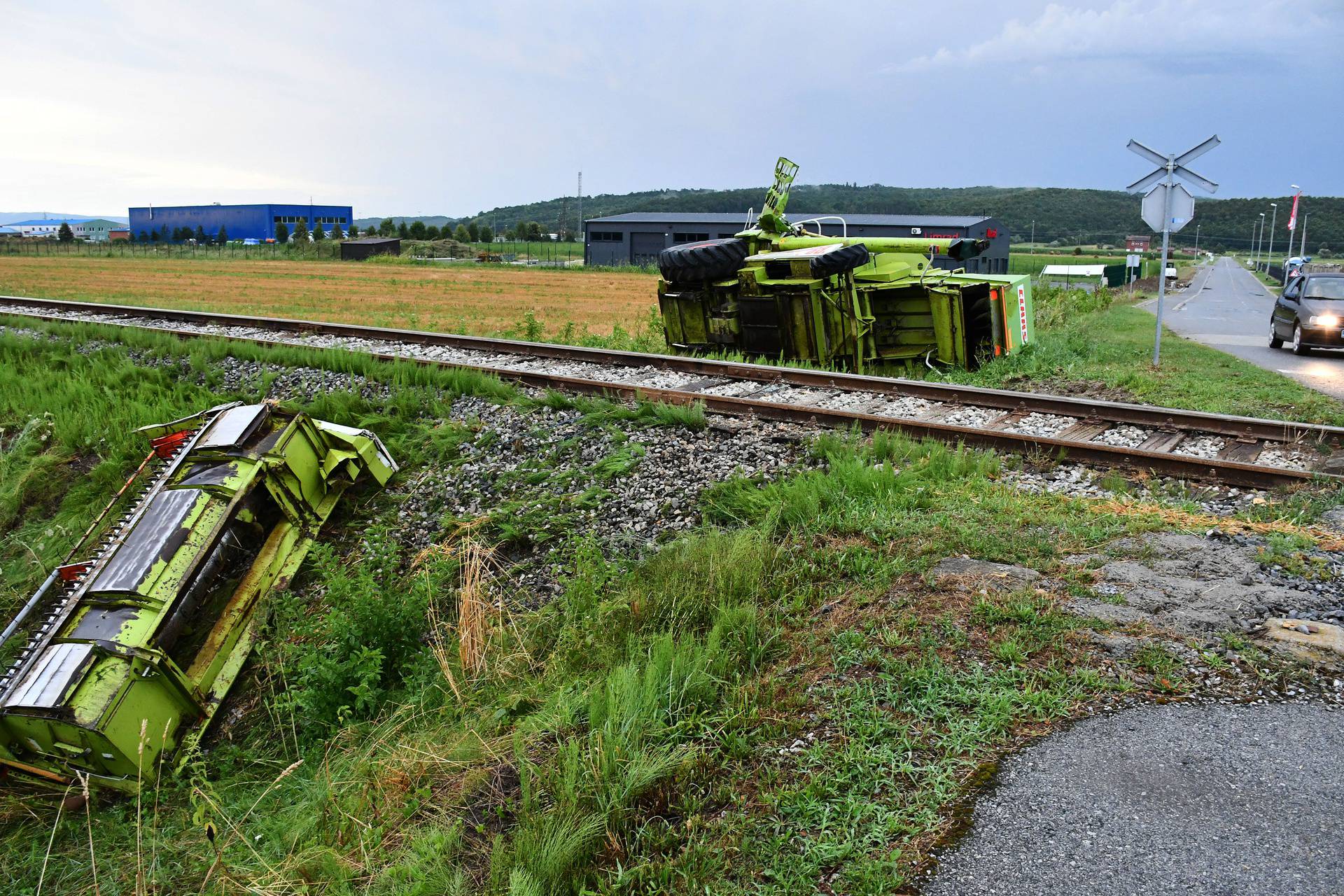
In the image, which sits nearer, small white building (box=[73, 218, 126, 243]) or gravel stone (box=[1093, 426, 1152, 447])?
gravel stone (box=[1093, 426, 1152, 447])

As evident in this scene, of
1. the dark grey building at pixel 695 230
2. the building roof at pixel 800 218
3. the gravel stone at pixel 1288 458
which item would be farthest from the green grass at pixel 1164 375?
the building roof at pixel 800 218

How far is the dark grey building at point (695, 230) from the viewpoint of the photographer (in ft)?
185

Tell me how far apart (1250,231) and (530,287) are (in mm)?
158240

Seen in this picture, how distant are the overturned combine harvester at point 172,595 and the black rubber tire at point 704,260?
5663mm

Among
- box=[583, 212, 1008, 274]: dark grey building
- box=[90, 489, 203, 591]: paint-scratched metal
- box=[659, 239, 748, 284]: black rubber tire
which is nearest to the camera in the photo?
box=[90, 489, 203, 591]: paint-scratched metal

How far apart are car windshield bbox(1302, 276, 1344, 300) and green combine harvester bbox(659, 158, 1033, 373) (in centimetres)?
749

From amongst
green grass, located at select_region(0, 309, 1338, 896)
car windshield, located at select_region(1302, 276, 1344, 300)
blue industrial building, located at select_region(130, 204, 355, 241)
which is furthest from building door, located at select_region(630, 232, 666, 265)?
green grass, located at select_region(0, 309, 1338, 896)

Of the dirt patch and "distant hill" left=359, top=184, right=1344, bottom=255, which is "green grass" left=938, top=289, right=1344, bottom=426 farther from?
"distant hill" left=359, top=184, right=1344, bottom=255

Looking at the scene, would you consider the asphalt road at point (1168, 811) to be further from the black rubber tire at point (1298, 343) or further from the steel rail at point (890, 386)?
the black rubber tire at point (1298, 343)

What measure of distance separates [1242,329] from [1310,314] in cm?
765

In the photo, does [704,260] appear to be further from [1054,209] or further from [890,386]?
[1054,209]

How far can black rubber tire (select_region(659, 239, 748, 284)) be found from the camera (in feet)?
40.1

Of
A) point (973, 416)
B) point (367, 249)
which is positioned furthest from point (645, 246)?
point (973, 416)

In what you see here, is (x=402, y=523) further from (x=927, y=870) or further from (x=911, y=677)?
(x=927, y=870)
